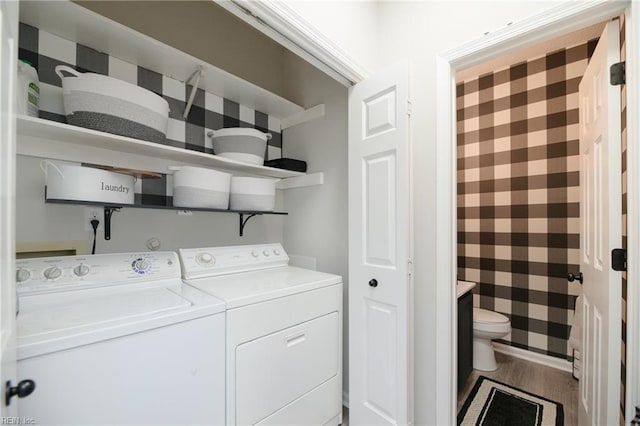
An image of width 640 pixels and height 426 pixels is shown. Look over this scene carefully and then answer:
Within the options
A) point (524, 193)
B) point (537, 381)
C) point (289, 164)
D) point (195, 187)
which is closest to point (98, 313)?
point (195, 187)

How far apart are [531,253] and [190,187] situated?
295 cm

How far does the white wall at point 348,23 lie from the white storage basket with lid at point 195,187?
0.93 meters

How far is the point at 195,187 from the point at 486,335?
2519 millimetres

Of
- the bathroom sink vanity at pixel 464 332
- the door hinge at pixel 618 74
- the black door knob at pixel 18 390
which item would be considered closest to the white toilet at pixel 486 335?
the bathroom sink vanity at pixel 464 332

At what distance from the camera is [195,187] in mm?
1465

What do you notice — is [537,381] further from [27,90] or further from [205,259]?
[27,90]

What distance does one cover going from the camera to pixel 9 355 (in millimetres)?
588

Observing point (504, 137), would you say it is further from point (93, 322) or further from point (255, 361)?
point (93, 322)

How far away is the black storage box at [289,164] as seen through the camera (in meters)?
1.99

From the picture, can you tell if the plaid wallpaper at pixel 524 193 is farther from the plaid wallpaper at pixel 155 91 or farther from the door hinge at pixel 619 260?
the plaid wallpaper at pixel 155 91

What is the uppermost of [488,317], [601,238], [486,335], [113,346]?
[601,238]

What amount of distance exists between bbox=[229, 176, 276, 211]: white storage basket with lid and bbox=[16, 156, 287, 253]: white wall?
303mm

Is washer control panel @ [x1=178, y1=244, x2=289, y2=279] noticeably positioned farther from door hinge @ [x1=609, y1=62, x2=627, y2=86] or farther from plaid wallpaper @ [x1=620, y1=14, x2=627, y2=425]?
door hinge @ [x1=609, y1=62, x2=627, y2=86]

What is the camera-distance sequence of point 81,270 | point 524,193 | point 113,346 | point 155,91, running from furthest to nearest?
point 524,193 → point 155,91 → point 81,270 → point 113,346
